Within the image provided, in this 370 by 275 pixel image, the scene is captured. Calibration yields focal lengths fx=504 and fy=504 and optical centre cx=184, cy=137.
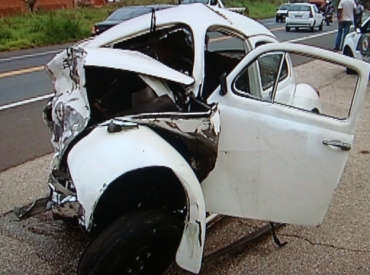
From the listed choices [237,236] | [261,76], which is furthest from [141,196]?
[261,76]

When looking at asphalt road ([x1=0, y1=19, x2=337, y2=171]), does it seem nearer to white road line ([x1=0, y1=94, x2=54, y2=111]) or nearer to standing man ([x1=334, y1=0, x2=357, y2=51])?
white road line ([x1=0, y1=94, x2=54, y2=111])

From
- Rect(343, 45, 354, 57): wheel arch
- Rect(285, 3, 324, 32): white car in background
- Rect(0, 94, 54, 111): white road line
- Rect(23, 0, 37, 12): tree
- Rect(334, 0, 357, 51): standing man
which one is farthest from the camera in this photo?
Rect(285, 3, 324, 32): white car in background

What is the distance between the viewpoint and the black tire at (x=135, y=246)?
3075 mm

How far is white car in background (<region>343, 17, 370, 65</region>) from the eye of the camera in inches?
482

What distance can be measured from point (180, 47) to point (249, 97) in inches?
44.8

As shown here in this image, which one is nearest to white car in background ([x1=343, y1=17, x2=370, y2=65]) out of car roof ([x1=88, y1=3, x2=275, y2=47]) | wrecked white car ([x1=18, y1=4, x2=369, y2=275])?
car roof ([x1=88, y1=3, x2=275, y2=47])

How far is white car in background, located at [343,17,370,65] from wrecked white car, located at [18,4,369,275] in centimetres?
873

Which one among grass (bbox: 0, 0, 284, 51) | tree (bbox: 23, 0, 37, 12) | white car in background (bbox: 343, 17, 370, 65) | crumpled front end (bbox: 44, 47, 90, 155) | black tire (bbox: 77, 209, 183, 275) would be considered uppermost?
crumpled front end (bbox: 44, 47, 90, 155)

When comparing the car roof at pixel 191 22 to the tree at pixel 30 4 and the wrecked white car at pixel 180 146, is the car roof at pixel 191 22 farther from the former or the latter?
the tree at pixel 30 4

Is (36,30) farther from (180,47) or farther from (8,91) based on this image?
(180,47)

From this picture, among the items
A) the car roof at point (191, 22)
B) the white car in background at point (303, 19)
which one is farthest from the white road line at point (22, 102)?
the white car in background at point (303, 19)

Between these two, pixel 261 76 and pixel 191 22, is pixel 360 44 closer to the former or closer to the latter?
pixel 261 76

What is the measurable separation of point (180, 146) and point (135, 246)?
0.75 m

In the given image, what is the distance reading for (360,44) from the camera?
12.4m
